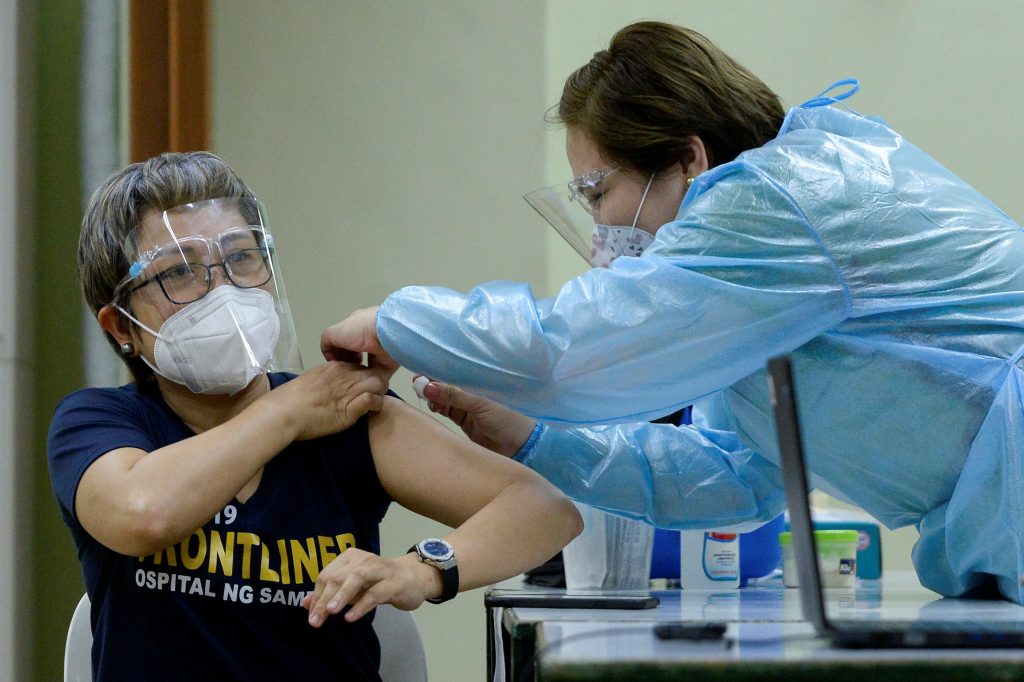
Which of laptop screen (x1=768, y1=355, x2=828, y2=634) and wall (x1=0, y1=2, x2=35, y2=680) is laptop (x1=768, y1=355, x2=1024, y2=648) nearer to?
laptop screen (x1=768, y1=355, x2=828, y2=634)

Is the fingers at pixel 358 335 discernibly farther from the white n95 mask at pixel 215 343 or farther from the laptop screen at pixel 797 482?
the laptop screen at pixel 797 482

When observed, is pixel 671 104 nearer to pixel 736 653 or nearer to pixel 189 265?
pixel 189 265

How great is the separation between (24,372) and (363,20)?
1.19m

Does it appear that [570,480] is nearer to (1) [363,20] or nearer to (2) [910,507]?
(2) [910,507]

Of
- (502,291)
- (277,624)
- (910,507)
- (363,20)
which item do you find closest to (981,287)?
(910,507)

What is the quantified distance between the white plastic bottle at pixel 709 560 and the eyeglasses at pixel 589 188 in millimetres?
553

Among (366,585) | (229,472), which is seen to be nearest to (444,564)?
(366,585)

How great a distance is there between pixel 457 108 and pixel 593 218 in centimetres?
126

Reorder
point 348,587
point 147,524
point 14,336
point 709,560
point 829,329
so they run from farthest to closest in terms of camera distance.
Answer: point 14,336, point 709,560, point 829,329, point 147,524, point 348,587

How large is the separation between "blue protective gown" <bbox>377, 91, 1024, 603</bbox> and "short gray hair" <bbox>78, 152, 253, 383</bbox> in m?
0.31

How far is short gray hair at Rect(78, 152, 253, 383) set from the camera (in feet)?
4.65

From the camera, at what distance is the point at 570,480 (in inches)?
62.9

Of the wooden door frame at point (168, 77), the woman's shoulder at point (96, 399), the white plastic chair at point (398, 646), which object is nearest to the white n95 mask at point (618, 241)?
the white plastic chair at point (398, 646)

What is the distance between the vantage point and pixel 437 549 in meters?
1.26
